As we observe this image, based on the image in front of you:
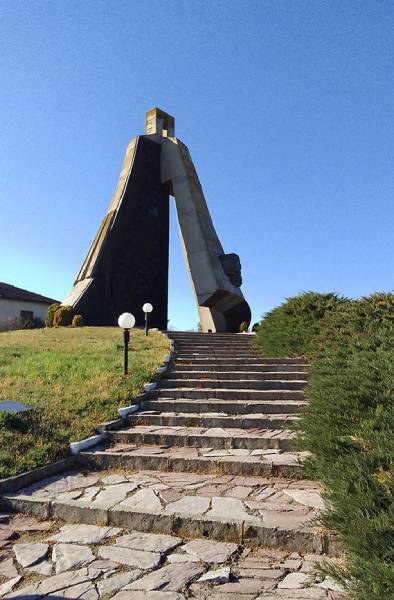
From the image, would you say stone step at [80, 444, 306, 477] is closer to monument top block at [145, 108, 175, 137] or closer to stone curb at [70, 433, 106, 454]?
stone curb at [70, 433, 106, 454]

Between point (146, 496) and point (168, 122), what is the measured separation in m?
23.8

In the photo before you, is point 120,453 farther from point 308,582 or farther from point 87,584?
point 308,582

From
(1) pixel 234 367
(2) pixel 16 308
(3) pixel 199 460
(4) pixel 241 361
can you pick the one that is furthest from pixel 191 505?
(2) pixel 16 308

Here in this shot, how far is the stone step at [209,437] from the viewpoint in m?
5.25

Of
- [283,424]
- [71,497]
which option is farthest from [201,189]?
[71,497]

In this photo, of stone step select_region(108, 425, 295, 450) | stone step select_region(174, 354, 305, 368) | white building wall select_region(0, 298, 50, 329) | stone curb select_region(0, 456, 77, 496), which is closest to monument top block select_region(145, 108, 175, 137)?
white building wall select_region(0, 298, 50, 329)

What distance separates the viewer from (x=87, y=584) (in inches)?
108

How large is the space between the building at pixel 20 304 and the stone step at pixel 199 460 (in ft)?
78.1

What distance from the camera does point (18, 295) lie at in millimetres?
30172

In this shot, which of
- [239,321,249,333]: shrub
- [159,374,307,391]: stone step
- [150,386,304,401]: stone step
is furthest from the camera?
[239,321,249,333]: shrub

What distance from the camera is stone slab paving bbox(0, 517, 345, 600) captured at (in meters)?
2.62

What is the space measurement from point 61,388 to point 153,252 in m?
15.0

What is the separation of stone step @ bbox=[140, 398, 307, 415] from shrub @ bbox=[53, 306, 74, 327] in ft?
40.6

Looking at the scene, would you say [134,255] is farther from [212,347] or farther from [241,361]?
[241,361]
